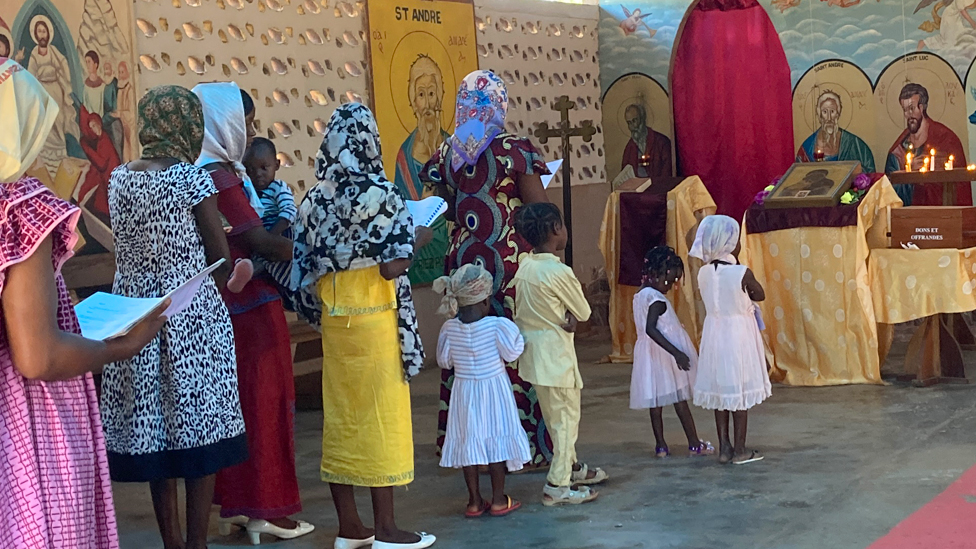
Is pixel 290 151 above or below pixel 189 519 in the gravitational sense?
above

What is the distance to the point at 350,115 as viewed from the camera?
398cm

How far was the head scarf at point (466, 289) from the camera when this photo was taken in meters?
4.44

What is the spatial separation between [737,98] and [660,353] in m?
3.47

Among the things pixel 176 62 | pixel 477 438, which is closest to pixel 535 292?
pixel 477 438

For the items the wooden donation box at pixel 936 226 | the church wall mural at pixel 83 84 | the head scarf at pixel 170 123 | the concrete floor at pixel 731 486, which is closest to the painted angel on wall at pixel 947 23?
the wooden donation box at pixel 936 226

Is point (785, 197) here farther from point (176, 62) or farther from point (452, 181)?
point (176, 62)

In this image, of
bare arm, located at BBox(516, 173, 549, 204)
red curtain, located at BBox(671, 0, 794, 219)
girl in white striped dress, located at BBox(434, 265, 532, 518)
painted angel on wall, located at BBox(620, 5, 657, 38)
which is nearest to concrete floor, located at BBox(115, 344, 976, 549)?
girl in white striped dress, located at BBox(434, 265, 532, 518)

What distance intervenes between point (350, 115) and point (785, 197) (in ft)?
12.8

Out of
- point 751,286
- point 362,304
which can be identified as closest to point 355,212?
point 362,304

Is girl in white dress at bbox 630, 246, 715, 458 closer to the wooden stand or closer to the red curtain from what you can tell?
the wooden stand

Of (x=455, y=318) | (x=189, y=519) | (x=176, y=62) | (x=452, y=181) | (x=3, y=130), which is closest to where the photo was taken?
(x=3, y=130)

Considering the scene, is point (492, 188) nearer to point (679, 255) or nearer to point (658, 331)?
point (658, 331)

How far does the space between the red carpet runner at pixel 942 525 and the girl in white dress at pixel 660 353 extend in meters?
1.24

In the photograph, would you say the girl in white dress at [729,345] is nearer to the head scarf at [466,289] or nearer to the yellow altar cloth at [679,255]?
the head scarf at [466,289]
